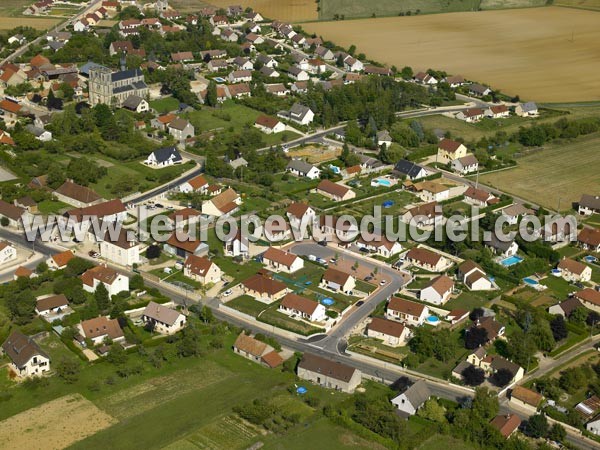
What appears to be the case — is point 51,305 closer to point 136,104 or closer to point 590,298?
point 590,298

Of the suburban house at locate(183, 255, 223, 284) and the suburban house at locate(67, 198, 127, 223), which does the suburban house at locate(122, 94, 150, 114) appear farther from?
the suburban house at locate(183, 255, 223, 284)

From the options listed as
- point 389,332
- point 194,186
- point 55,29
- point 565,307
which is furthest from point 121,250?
point 55,29

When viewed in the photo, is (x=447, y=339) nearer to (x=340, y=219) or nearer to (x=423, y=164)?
(x=340, y=219)

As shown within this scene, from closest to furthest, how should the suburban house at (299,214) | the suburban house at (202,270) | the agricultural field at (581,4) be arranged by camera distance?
the suburban house at (202,270)
the suburban house at (299,214)
the agricultural field at (581,4)

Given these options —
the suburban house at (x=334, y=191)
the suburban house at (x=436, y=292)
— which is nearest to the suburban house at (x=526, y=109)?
the suburban house at (x=334, y=191)

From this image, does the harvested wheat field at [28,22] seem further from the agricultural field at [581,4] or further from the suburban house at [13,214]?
the agricultural field at [581,4]

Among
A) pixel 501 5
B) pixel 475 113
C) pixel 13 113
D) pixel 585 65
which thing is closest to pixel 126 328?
pixel 13 113

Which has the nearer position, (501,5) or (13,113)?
(13,113)
